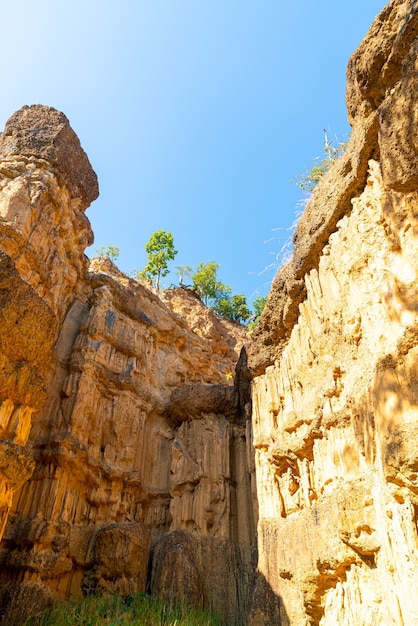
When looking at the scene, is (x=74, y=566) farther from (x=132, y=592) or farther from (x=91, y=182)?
(x=91, y=182)

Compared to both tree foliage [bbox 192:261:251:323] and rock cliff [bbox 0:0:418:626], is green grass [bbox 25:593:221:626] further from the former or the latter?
tree foliage [bbox 192:261:251:323]

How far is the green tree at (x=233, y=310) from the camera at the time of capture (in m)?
29.7

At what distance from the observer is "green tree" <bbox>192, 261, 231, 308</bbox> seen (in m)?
30.9

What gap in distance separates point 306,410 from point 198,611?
619 centimetres

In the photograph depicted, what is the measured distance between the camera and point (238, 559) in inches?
521

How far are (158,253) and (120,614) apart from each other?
2197 cm

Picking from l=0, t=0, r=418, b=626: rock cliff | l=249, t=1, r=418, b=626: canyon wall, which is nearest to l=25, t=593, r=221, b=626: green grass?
l=0, t=0, r=418, b=626: rock cliff

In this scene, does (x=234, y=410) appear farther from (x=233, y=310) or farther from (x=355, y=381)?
(x=233, y=310)

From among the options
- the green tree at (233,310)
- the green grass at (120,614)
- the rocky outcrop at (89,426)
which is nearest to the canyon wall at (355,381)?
the green grass at (120,614)

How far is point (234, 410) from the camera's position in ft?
52.6

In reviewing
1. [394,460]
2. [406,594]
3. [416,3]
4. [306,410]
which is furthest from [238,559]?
[416,3]

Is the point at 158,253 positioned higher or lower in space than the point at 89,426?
higher

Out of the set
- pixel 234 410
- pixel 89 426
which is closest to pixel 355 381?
pixel 234 410

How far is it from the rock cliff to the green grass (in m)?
0.46
